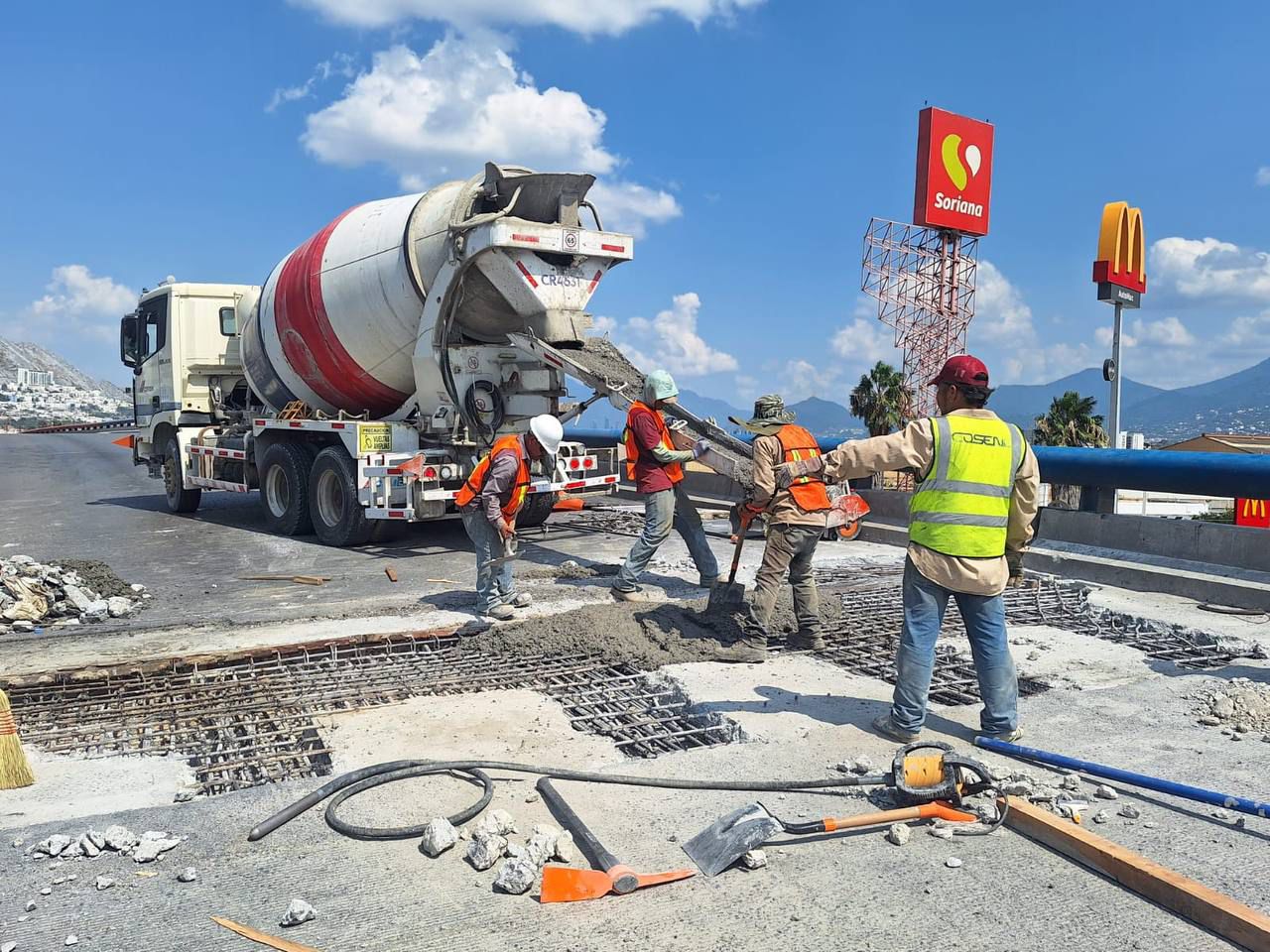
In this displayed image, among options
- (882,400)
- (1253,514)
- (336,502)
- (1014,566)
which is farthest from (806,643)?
(882,400)

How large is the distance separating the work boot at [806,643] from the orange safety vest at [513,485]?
2.09m

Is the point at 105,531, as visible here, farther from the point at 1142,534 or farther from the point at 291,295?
the point at 1142,534

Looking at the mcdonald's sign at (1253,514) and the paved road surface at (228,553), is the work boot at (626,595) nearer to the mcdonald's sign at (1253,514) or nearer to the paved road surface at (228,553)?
the paved road surface at (228,553)

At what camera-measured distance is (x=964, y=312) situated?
43.2 meters

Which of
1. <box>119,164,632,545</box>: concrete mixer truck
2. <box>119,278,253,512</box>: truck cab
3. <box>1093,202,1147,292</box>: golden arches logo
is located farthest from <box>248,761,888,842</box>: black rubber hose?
<box>1093,202,1147,292</box>: golden arches logo

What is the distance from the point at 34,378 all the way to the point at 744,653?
147013mm

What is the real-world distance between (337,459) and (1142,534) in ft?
26.0

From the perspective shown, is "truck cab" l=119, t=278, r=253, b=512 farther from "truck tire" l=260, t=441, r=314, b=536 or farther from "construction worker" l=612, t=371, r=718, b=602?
"construction worker" l=612, t=371, r=718, b=602

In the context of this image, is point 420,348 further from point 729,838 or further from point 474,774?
point 729,838

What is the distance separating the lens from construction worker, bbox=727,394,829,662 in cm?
595

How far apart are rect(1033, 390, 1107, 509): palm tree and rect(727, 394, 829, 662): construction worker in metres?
25.0

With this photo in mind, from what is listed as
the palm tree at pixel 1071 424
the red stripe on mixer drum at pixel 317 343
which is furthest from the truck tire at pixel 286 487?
the palm tree at pixel 1071 424

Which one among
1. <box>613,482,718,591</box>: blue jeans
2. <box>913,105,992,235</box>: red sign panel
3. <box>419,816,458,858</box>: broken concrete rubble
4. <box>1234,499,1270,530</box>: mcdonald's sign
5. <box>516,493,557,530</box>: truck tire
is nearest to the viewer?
<box>419,816,458,858</box>: broken concrete rubble

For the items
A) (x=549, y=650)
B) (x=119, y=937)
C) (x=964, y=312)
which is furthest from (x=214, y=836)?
(x=964, y=312)
